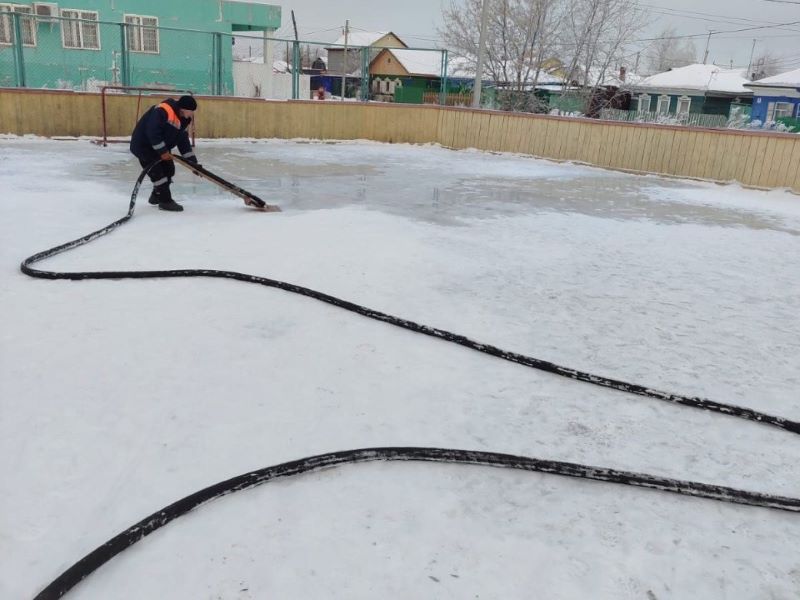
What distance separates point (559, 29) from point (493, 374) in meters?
25.4

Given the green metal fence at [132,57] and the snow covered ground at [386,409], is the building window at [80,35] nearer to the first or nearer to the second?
the green metal fence at [132,57]

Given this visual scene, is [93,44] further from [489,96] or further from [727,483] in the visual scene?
[727,483]

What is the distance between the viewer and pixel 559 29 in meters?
26.2

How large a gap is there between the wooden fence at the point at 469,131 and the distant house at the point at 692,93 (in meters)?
28.0

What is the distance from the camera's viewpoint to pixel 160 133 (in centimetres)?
716

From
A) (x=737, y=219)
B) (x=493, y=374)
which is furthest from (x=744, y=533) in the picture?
(x=737, y=219)

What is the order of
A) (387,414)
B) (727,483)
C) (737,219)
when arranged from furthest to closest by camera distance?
(737,219)
(387,414)
(727,483)

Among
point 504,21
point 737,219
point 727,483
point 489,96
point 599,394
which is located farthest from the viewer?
point 489,96

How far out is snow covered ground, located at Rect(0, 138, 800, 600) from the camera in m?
2.32

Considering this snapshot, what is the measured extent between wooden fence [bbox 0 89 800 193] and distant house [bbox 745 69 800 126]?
2314 cm

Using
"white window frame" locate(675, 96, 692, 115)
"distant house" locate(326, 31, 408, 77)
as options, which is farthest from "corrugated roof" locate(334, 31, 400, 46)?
"white window frame" locate(675, 96, 692, 115)

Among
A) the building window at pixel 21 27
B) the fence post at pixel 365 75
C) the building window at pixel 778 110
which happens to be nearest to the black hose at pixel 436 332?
the fence post at pixel 365 75

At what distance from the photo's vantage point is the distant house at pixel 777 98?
33.9m

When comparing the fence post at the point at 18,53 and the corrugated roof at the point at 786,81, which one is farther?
the corrugated roof at the point at 786,81
